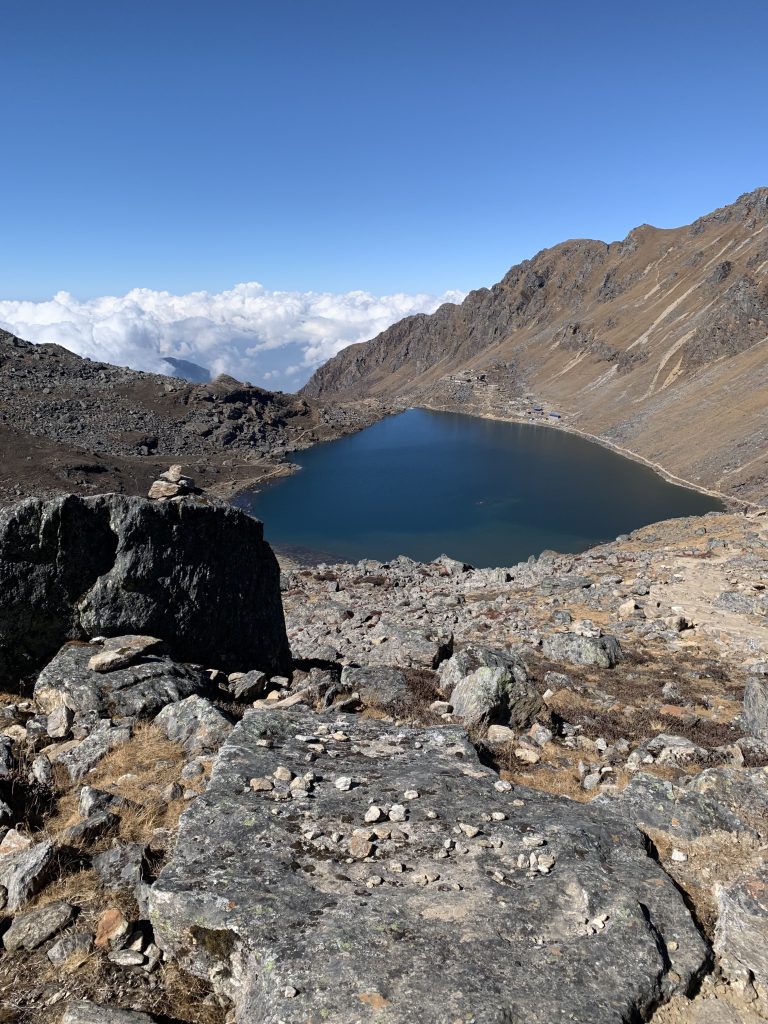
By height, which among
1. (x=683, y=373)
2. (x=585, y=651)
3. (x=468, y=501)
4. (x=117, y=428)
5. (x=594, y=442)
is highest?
(x=683, y=373)

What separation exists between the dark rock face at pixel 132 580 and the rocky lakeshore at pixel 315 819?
1.9 inches

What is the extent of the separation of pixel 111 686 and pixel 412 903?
263 inches

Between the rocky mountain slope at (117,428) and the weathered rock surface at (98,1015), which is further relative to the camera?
the rocky mountain slope at (117,428)

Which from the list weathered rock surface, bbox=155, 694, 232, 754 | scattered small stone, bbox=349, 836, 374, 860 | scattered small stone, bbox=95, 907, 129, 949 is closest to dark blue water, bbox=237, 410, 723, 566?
weathered rock surface, bbox=155, 694, 232, 754

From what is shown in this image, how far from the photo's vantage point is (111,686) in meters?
10.1

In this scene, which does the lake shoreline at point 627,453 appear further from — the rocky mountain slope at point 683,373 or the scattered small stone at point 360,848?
the scattered small stone at point 360,848

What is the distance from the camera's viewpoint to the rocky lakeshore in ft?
16.4

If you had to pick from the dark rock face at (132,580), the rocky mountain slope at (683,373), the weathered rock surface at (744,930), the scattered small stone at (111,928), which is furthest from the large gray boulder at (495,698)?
the rocky mountain slope at (683,373)

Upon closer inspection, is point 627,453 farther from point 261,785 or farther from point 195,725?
point 261,785

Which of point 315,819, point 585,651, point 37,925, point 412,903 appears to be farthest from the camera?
point 585,651

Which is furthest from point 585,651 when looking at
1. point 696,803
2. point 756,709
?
point 696,803

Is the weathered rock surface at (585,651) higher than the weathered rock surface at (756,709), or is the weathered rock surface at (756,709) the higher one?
the weathered rock surface at (756,709)

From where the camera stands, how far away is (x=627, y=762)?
1015 cm

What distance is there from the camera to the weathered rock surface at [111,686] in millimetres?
9656
